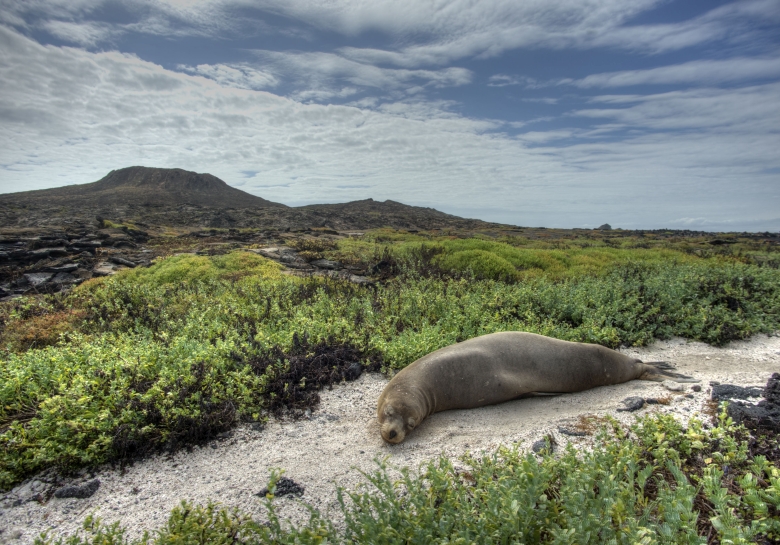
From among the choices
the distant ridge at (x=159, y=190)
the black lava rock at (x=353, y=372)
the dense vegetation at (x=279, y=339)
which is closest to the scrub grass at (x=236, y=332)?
the dense vegetation at (x=279, y=339)

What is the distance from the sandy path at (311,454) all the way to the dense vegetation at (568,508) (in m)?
0.32

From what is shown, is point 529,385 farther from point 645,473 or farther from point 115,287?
point 115,287

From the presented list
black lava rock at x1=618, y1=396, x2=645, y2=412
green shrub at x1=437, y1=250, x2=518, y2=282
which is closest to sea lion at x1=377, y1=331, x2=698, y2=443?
black lava rock at x1=618, y1=396, x2=645, y2=412

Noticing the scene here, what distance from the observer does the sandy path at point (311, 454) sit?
4027mm

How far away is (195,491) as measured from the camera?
428 centimetres

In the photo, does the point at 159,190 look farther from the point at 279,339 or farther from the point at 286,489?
the point at 286,489

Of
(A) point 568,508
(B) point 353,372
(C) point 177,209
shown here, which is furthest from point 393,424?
(C) point 177,209

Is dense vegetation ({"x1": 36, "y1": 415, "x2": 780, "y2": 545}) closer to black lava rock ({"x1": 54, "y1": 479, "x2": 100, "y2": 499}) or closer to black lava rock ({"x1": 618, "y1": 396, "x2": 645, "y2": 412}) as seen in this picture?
black lava rock ({"x1": 54, "y1": 479, "x2": 100, "y2": 499})

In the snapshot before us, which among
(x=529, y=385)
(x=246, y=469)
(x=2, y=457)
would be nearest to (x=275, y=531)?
(x=246, y=469)

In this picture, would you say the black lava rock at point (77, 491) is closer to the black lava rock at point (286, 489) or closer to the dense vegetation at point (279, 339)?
the dense vegetation at point (279, 339)

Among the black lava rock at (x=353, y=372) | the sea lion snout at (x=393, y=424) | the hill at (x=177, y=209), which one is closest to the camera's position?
the sea lion snout at (x=393, y=424)

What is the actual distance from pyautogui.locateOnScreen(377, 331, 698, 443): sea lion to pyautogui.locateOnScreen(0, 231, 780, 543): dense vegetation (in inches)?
43.4

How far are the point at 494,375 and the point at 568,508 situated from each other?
302cm

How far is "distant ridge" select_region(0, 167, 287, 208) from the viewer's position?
81812 millimetres
